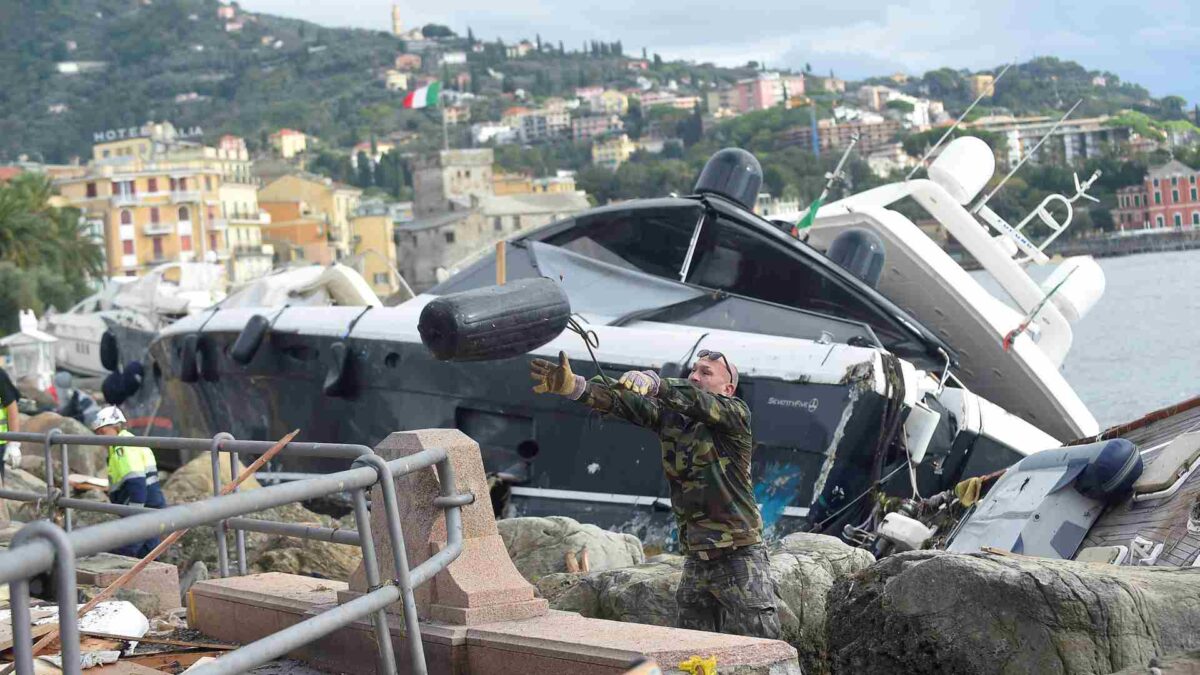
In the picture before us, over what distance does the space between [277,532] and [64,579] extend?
7.86 feet

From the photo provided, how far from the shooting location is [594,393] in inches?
243

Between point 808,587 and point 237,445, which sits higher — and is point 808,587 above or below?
below

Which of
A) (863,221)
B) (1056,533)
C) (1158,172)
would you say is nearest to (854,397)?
(1056,533)

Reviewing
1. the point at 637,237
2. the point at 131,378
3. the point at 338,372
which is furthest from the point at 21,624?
the point at 131,378

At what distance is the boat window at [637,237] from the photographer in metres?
14.0

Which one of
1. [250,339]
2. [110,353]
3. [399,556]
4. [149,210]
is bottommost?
[149,210]

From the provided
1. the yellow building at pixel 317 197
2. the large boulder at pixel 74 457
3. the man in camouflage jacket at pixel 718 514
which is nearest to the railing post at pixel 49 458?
the man in camouflage jacket at pixel 718 514

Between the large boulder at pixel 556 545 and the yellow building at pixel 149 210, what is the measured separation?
362ft

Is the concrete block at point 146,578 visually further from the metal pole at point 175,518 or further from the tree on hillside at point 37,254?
the tree on hillside at point 37,254

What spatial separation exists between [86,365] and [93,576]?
3847 centimetres

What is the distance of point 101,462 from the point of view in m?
20.0

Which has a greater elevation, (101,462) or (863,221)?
(863,221)

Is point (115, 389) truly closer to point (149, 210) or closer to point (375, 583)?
point (375, 583)

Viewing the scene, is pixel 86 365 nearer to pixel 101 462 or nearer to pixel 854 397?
pixel 101 462
